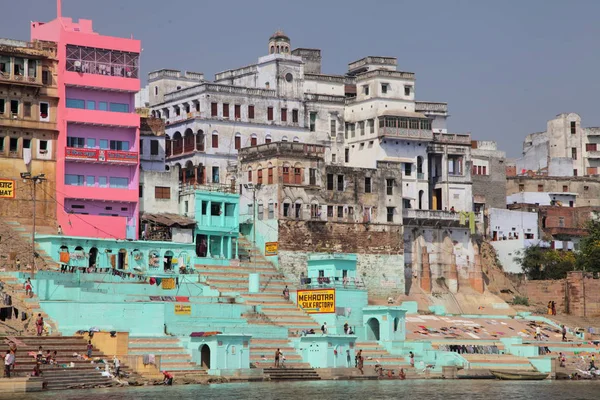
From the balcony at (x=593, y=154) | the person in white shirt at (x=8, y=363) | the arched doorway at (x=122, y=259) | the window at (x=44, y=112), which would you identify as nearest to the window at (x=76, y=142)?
the window at (x=44, y=112)

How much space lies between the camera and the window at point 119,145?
271 feet

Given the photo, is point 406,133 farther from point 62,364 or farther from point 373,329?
point 62,364

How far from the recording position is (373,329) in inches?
3110

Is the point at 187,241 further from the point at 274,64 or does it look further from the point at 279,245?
the point at 274,64

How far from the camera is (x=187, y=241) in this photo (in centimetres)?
8269

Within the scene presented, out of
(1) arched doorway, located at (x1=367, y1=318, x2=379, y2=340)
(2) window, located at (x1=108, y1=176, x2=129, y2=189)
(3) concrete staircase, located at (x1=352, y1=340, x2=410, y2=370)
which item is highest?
(2) window, located at (x1=108, y1=176, x2=129, y2=189)

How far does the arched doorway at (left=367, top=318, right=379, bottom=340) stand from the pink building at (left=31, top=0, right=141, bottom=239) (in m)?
15.0

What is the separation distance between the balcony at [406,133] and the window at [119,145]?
19.6m

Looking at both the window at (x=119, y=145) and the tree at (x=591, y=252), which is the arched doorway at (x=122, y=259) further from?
the tree at (x=591, y=252)

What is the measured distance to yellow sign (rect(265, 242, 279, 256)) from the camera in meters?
84.2

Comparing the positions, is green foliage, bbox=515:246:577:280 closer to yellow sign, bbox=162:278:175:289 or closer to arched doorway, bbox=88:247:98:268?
yellow sign, bbox=162:278:175:289

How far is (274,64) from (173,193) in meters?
14.7

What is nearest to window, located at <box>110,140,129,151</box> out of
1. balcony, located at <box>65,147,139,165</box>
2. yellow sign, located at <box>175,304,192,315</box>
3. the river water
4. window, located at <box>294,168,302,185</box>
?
balcony, located at <box>65,147,139,165</box>

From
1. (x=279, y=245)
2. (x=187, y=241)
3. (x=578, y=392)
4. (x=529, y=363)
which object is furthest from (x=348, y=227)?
(x=578, y=392)
